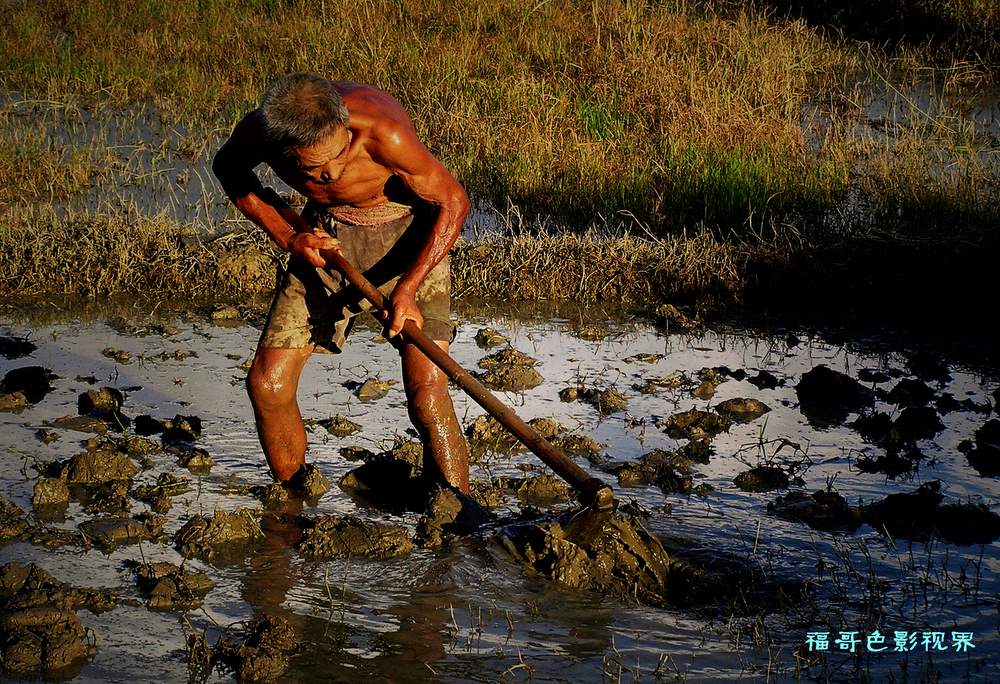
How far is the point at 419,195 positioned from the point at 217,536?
53.4 inches

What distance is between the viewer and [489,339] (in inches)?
264

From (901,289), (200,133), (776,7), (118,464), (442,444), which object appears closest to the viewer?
(442,444)

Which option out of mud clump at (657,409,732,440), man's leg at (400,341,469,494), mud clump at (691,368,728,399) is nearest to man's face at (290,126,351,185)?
man's leg at (400,341,469,494)

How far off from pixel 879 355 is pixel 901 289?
32.3 inches

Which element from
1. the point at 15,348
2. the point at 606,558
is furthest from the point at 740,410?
the point at 15,348

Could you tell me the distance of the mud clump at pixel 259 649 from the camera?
3471 mm

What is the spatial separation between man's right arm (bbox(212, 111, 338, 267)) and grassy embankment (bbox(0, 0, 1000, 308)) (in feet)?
9.42

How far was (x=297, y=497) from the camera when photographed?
15.7 ft

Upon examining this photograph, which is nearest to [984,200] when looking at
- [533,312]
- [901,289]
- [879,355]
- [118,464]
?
[901,289]

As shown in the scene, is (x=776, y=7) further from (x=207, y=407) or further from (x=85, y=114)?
(x=207, y=407)

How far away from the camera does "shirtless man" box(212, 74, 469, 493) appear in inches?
167

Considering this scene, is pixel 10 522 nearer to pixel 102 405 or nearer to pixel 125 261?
pixel 102 405

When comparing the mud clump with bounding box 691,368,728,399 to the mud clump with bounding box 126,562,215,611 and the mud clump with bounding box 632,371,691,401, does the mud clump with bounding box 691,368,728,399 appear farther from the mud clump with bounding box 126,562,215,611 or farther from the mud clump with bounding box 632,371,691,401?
the mud clump with bounding box 126,562,215,611

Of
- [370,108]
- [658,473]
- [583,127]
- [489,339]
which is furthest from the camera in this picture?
[583,127]
